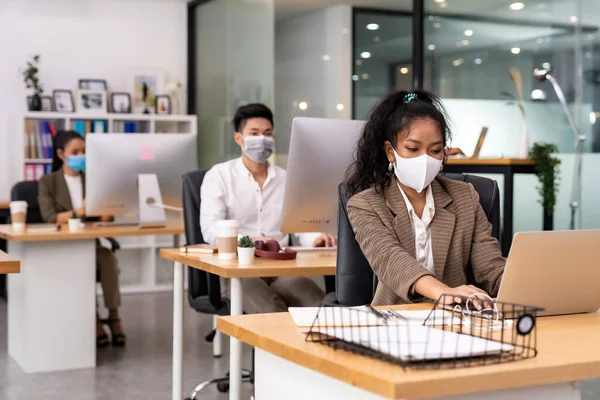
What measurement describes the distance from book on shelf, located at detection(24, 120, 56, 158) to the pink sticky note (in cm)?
274

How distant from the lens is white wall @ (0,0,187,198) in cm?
727

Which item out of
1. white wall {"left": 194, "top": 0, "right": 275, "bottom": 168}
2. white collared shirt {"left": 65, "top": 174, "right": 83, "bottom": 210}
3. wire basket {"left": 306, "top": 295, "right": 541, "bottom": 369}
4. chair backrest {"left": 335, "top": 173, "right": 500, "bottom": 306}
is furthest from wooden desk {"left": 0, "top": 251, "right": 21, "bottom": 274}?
white wall {"left": 194, "top": 0, "right": 275, "bottom": 168}

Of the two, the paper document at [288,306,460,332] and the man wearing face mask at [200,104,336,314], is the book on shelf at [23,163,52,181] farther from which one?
the paper document at [288,306,460,332]

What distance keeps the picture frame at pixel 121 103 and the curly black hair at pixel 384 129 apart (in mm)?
5185

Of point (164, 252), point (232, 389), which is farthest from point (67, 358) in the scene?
point (232, 389)

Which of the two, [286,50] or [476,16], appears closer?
[476,16]

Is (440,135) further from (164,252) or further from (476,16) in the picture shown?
(476,16)

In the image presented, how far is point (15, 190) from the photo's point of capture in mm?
5531

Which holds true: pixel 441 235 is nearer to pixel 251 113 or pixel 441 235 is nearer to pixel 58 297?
pixel 251 113

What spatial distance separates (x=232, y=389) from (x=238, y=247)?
1.60 ft

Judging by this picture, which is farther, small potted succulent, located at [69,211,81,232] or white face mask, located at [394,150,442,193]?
small potted succulent, located at [69,211,81,232]

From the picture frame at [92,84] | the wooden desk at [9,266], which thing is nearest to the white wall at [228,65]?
the picture frame at [92,84]

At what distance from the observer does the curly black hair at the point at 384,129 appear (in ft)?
7.90

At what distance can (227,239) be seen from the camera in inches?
125
